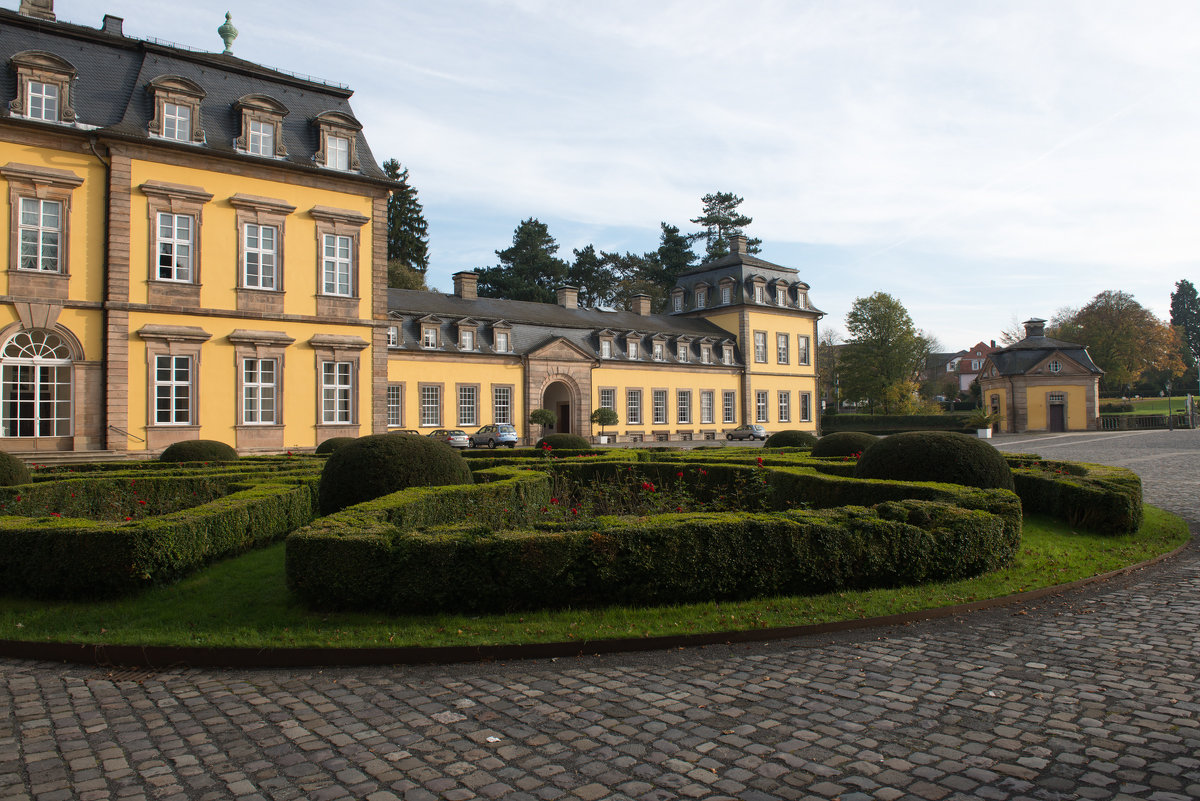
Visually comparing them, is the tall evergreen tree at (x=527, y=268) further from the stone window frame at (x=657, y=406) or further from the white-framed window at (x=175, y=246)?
the white-framed window at (x=175, y=246)

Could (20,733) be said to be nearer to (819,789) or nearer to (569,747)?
(569,747)

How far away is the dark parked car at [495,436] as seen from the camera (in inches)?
1474

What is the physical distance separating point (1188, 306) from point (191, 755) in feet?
397

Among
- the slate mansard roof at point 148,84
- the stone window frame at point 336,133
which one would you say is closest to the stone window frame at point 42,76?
the slate mansard roof at point 148,84

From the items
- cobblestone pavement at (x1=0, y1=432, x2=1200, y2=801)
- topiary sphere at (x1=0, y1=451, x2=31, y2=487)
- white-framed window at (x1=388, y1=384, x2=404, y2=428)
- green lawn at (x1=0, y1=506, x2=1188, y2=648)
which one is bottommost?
cobblestone pavement at (x1=0, y1=432, x2=1200, y2=801)

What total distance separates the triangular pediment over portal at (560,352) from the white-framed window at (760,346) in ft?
48.7

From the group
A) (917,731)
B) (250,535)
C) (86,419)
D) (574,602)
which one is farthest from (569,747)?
(86,419)

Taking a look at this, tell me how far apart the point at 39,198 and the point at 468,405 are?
20918 mm

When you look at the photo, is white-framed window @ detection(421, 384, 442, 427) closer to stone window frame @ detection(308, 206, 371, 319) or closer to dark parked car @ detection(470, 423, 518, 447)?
dark parked car @ detection(470, 423, 518, 447)

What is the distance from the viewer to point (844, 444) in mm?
16734

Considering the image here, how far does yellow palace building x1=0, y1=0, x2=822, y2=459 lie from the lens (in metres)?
22.0

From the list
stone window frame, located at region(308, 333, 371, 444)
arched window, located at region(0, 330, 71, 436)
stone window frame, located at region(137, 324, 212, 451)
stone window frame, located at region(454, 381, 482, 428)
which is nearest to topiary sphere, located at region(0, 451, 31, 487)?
stone window frame, located at region(137, 324, 212, 451)

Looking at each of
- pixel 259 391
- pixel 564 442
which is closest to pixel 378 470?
pixel 564 442

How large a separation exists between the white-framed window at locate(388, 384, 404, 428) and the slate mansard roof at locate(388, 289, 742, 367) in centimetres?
201
